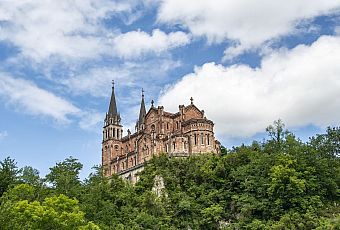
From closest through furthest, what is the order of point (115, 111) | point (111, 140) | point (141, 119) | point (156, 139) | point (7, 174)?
point (7, 174) → point (156, 139) → point (111, 140) → point (141, 119) → point (115, 111)

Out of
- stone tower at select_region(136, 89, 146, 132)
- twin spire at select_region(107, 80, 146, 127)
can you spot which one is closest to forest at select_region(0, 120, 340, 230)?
stone tower at select_region(136, 89, 146, 132)

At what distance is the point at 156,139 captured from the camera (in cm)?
6850

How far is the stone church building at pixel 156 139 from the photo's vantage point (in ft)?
218

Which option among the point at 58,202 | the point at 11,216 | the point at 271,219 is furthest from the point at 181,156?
the point at 11,216

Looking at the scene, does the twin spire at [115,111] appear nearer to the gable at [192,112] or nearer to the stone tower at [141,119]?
the stone tower at [141,119]

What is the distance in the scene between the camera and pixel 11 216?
29344 millimetres

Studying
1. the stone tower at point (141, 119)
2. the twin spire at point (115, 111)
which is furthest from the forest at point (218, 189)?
the twin spire at point (115, 111)

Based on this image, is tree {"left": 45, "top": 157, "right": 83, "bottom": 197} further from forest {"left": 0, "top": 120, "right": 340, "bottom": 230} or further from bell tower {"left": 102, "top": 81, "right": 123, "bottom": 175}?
bell tower {"left": 102, "top": 81, "right": 123, "bottom": 175}

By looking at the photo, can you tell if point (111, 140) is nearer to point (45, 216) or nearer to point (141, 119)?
point (141, 119)

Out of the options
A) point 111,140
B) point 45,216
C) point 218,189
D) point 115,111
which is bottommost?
point 45,216

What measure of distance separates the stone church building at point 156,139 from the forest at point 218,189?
340 cm

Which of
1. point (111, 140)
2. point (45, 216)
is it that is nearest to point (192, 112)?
point (111, 140)

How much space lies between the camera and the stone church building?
6650cm

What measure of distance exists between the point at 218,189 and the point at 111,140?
2477 cm
